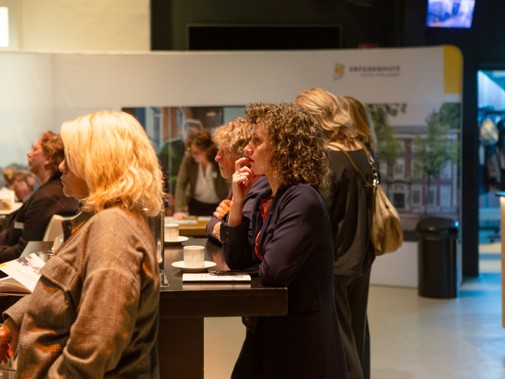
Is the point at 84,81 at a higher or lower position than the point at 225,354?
higher

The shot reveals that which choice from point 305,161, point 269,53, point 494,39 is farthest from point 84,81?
point 305,161

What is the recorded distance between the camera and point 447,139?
783 cm

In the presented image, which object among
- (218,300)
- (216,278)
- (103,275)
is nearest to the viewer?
(103,275)

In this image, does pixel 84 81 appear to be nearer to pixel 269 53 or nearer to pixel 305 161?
pixel 269 53

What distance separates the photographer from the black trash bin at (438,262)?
7.46 metres

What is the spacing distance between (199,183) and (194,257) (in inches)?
188

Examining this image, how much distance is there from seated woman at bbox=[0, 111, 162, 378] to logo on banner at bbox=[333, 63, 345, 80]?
5977 millimetres

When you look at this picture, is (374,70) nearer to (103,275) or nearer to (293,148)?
(293,148)

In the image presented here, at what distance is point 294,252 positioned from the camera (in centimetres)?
260

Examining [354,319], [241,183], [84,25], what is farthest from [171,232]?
[84,25]

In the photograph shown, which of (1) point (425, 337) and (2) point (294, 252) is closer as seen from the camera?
(2) point (294, 252)

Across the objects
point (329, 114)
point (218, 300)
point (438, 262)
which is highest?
point (329, 114)

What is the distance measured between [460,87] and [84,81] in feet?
11.5

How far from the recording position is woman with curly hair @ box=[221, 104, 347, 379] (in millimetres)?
2631
